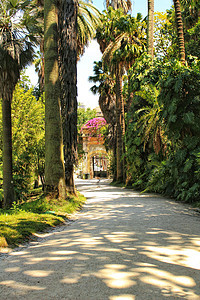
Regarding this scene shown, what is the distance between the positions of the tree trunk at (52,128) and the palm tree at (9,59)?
291cm

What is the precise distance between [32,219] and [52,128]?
3.08 metres

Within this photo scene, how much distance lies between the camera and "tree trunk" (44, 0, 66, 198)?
8484 mm

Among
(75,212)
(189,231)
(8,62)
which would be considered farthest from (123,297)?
(8,62)

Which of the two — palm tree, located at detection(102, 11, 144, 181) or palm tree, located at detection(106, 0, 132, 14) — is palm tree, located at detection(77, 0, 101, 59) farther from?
palm tree, located at detection(106, 0, 132, 14)

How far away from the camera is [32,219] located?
245 inches

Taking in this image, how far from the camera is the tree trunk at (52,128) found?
8.48 metres

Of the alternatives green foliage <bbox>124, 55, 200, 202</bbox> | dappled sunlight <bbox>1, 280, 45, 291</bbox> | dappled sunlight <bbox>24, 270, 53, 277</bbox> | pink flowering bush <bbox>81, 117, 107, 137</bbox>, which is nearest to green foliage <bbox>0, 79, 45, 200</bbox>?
green foliage <bbox>124, 55, 200, 202</bbox>

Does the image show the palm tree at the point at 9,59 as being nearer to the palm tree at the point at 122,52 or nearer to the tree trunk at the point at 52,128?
the tree trunk at the point at 52,128

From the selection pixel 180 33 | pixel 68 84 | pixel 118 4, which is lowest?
pixel 68 84

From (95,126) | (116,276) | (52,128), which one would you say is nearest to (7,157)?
(52,128)

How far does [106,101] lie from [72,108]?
1657 centimetres

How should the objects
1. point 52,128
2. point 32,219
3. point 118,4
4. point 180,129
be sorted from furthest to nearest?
point 118,4
point 180,129
point 52,128
point 32,219

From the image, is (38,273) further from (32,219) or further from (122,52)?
(122,52)

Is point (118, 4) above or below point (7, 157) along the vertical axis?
above
